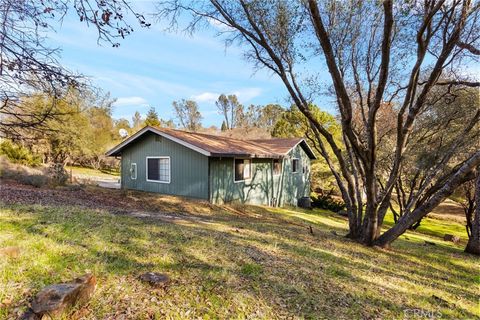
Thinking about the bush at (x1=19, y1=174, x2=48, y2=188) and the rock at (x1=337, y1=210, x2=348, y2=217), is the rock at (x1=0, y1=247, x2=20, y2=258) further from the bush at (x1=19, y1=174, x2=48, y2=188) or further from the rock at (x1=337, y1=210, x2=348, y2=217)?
the rock at (x1=337, y1=210, x2=348, y2=217)

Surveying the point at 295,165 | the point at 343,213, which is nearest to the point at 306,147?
the point at 295,165

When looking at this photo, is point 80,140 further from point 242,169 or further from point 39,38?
point 39,38

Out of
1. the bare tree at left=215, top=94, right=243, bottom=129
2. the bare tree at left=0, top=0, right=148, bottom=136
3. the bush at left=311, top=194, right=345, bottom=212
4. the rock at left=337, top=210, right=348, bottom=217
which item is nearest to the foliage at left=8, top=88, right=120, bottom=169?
the bare tree at left=0, top=0, right=148, bottom=136

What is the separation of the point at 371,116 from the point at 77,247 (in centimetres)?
566

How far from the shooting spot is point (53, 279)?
2.66 m

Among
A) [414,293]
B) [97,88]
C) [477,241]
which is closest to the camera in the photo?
[414,293]

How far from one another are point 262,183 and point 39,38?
1230 centimetres

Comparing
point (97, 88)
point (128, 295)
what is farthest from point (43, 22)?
point (128, 295)

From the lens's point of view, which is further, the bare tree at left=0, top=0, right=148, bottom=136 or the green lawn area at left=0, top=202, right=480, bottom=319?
the bare tree at left=0, top=0, right=148, bottom=136

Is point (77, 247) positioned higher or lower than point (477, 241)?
higher

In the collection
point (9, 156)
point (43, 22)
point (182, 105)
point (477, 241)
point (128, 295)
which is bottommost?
point (477, 241)

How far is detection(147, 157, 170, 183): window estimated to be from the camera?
12875 mm

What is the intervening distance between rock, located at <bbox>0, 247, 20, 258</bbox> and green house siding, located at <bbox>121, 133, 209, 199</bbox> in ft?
28.4

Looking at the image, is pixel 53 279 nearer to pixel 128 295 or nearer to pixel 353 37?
pixel 128 295
